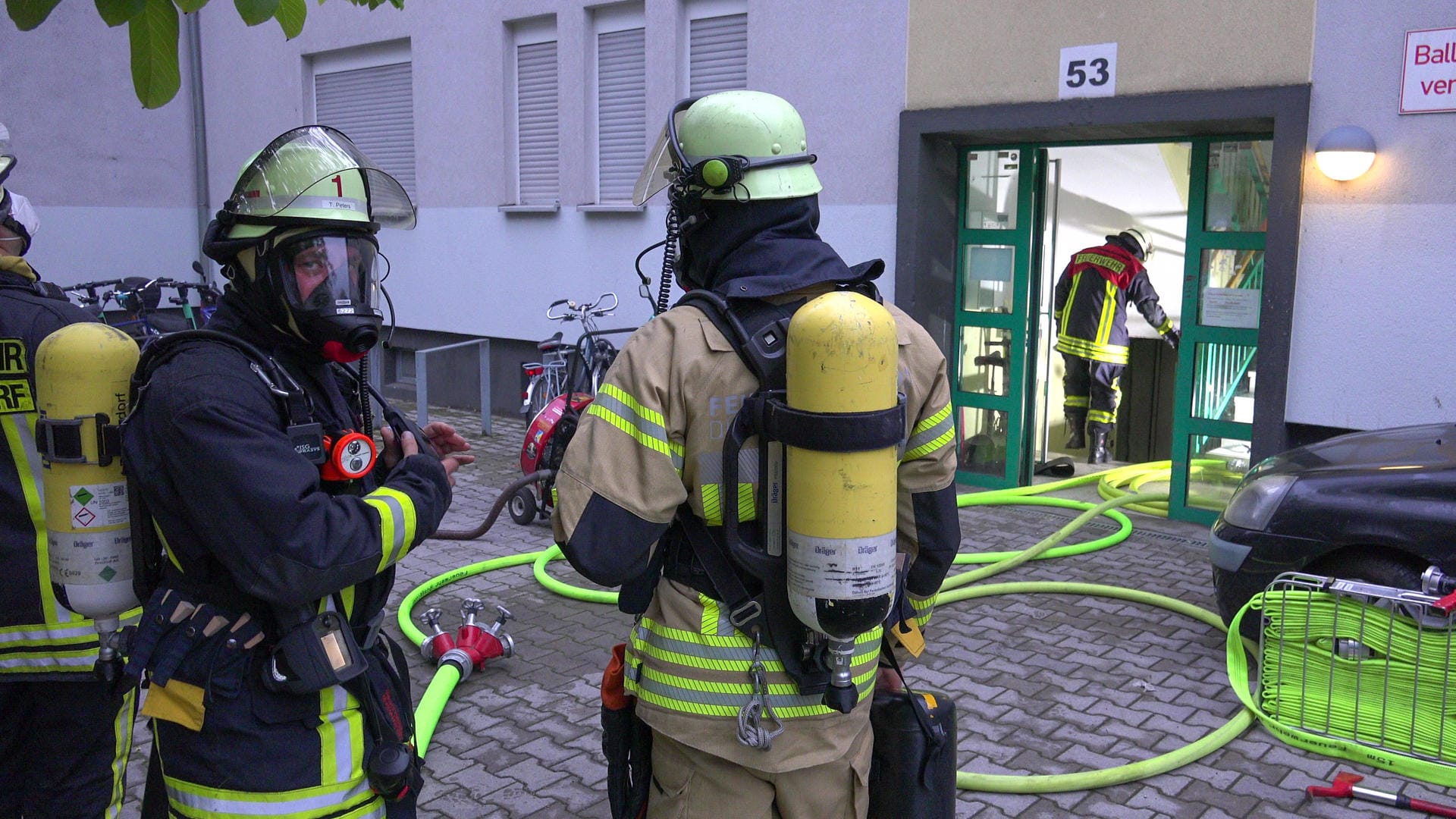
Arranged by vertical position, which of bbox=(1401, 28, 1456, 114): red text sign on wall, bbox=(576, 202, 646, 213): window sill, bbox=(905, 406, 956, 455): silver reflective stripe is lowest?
bbox=(905, 406, 956, 455): silver reflective stripe

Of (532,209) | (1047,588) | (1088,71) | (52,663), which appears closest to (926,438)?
(52,663)

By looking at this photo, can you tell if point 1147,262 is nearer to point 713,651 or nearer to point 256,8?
point 713,651

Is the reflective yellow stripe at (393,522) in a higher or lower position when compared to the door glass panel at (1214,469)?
higher

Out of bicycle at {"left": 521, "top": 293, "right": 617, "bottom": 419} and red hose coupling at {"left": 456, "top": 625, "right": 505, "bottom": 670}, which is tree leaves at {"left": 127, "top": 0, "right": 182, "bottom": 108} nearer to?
red hose coupling at {"left": 456, "top": 625, "right": 505, "bottom": 670}

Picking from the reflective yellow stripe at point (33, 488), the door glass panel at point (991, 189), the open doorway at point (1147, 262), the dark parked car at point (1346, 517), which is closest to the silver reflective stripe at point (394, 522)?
the reflective yellow stripe at point (33, 488)

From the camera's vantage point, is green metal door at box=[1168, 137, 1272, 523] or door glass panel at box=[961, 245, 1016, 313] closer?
green metal door at box=[1168, 137, 1272, 523]

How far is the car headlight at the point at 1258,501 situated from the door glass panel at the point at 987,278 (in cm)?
367

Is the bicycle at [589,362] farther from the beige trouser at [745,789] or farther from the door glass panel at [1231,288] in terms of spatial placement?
the beige trouser at [745,789]

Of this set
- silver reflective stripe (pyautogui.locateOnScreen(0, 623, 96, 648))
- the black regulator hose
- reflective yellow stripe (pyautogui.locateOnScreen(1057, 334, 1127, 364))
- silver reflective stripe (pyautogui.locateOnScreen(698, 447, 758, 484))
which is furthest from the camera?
reflective yellow stripe (pyautogui.locateOnScreen(1057, 334, 1127, 364))

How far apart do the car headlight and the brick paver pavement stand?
0.67m

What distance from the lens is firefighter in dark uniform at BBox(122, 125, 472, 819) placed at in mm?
2225

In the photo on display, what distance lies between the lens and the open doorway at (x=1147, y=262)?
412 inches

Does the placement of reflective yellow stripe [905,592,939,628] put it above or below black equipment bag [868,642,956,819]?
above

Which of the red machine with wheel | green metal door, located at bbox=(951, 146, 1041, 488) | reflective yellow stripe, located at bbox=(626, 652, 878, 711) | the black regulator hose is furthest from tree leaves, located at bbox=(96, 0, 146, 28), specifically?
green metal door, located at bbox=(951, 146, 1041, 488)
